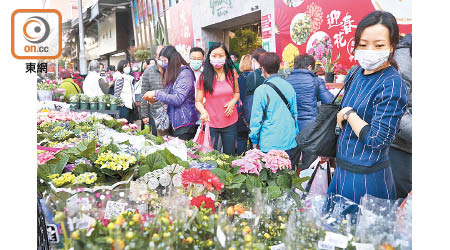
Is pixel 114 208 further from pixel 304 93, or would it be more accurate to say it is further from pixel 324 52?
pixel 324 52

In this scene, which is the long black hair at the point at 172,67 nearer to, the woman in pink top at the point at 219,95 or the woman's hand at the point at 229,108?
the woman in pink top at the point at 219,95

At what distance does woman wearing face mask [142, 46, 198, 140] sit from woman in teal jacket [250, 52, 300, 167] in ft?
2.80

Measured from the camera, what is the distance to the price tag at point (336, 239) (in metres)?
1.14

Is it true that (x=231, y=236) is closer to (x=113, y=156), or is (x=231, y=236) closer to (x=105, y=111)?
(x=113, y=156)

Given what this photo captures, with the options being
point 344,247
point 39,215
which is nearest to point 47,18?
point 39,215

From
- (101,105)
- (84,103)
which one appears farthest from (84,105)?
(101,105)

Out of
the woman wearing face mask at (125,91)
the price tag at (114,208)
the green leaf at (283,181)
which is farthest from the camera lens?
the woman wearing face mask at (125,91)

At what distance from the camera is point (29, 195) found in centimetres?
100

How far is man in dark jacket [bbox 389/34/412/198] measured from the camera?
6.89 feet

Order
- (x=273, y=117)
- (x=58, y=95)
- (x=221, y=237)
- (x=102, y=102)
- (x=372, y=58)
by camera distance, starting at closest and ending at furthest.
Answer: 1. (x=221, y=237)
2. (x=372, y=58)
3. (x=273, y=117)
4. (x=102, y=102)
5. (x=58, y=95)

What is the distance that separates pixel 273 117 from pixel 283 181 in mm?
1358

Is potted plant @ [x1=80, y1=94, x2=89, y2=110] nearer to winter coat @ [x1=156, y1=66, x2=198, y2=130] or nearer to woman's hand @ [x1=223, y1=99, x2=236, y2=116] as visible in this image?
winter coat @ [x1=156, y1=66, x2=198, y2=130]

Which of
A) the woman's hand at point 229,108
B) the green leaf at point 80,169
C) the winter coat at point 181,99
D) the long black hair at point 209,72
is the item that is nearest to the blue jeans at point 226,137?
the woman's hand at point 229,108

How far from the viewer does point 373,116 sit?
64.2 inches
